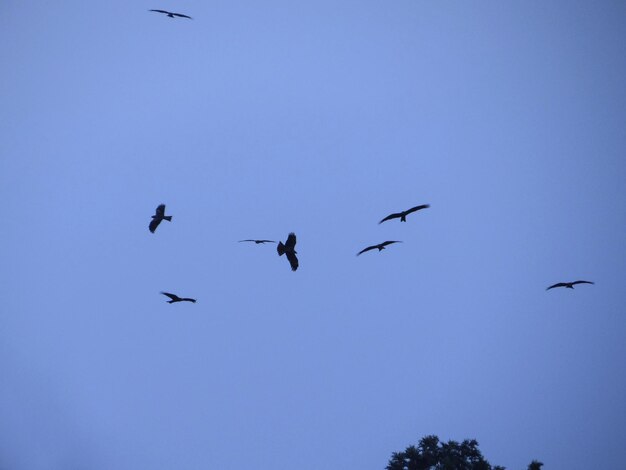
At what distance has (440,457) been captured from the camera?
22281mm

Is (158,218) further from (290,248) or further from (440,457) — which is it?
(440,457)

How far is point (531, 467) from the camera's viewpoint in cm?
1986

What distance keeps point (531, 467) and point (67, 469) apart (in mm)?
156483

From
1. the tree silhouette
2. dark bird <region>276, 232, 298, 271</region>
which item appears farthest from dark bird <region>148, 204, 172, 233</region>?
the tree silhouette

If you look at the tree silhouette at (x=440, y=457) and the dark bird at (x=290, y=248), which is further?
the tree silhouette at (x=440, y=457)

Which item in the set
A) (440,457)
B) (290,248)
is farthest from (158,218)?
(440,457)

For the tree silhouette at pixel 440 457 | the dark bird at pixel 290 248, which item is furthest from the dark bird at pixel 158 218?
the tree silhouette at pixel 440 457

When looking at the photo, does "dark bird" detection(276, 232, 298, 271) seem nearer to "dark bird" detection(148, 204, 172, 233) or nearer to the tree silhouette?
"dark bird" detection(148, 204, 172, 233)

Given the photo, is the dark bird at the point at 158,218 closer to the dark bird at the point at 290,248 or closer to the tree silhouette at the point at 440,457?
the dark bird at the point at 290,248

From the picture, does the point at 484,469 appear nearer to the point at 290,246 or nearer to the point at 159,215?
the point at 290,246

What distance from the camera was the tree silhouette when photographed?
21.6 metres

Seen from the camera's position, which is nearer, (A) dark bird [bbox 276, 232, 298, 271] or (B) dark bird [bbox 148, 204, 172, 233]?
(A) dark bird [bbox 276, 232, 298, 271]

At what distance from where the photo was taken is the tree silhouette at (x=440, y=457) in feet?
70.7

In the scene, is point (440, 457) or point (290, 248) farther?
point (440, 457)
